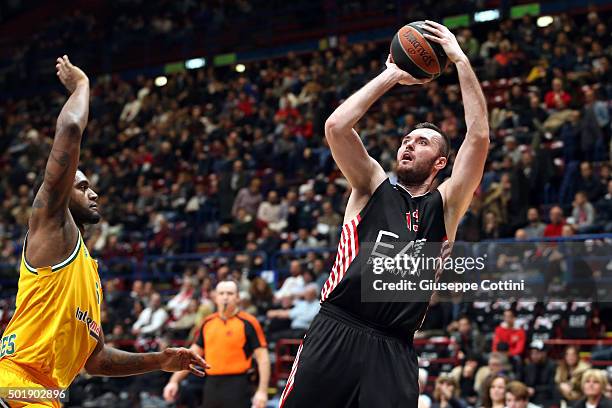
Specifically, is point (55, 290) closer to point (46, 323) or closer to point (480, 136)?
point (46, 323)

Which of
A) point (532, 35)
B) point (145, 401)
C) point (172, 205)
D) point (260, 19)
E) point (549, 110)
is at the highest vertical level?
point (260, 19)

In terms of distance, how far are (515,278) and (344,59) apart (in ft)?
33.1

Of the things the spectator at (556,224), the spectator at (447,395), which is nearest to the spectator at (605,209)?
the spectator at (556,224)

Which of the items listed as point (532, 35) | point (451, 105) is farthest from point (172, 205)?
point (532, 35)

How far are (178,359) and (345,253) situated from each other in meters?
1.33

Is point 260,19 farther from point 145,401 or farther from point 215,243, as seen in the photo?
point 145,401

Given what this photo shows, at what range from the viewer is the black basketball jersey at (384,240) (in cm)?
432

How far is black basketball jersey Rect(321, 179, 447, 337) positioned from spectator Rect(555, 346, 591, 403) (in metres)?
5.78

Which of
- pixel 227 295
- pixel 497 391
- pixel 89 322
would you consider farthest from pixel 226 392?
pixel 89 322

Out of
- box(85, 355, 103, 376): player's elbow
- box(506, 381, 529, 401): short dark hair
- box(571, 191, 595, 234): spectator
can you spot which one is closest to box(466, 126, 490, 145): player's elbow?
box(85, 355, 103, 376): player's elbow

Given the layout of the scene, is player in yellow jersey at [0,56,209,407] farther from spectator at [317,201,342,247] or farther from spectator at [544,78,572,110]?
spectator at [544,78,572,110]

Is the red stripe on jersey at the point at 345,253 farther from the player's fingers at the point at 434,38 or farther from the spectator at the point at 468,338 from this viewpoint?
the spectator at the point at 468,338

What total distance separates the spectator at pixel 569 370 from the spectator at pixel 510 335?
25.5 inches

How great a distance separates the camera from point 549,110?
51.3 feet
